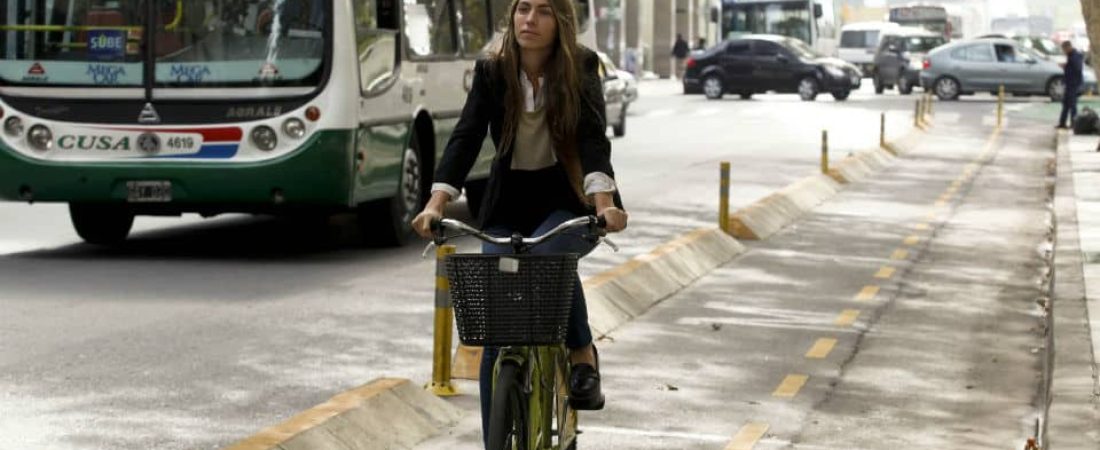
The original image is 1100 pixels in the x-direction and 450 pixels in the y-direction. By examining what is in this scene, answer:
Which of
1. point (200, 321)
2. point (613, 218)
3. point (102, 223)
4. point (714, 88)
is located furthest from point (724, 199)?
point (714, 88)

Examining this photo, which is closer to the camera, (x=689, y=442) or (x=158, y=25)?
(x=689, y=442)

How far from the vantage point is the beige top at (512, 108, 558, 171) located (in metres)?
6.78

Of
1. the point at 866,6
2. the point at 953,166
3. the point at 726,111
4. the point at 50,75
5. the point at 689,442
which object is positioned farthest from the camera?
the point at 866,6

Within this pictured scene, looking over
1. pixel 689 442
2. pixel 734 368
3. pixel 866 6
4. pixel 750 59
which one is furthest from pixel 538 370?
pixel 866 6

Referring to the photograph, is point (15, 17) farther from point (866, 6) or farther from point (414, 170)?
point (866, 6)

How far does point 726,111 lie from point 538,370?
135 ft

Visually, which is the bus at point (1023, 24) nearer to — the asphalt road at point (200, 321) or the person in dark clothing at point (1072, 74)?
the person in dark clothing at point (1072, 74)

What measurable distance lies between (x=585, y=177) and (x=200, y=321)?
5.75 metres

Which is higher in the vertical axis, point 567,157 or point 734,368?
point 567,157

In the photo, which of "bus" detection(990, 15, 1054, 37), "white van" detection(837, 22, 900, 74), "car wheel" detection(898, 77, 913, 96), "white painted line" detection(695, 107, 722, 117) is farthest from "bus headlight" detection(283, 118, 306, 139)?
"bus" detection(990, 15, 1054, 37)

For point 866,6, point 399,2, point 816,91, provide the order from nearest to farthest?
point 399,2, point 816,91, point 866,6

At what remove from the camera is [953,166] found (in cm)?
2964

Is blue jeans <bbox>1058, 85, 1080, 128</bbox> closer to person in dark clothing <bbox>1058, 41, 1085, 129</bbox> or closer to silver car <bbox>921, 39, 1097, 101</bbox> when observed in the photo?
person in dark clothing <bbox>1058, 41, 1085, 129</bbox>

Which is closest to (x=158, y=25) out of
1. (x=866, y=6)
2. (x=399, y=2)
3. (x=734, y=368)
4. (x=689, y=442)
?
(x=399, y=2)
